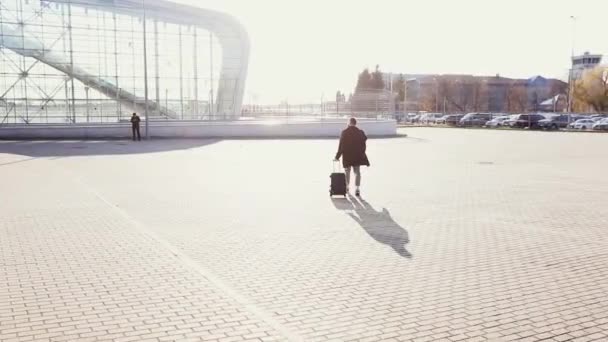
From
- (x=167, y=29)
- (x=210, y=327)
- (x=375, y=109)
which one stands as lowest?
(x=210, y=327)

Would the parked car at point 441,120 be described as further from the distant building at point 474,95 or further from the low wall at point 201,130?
the low wall at point 201,130

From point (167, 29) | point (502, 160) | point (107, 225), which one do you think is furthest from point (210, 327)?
point (167, 29)

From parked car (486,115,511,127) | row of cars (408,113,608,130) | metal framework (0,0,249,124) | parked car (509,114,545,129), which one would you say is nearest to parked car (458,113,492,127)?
row of cars (408,113,608,130)

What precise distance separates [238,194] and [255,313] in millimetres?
6861

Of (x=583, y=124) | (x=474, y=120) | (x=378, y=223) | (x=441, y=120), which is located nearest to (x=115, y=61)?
(x=378, y=223)

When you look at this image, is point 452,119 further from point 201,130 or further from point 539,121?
point 201,130

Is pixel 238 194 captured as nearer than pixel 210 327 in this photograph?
No

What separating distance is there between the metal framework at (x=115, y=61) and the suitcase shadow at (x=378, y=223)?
83.1ft

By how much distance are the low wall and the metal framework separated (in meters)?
3.71

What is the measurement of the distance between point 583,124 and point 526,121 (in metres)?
4.83

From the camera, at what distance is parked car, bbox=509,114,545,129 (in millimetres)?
50062

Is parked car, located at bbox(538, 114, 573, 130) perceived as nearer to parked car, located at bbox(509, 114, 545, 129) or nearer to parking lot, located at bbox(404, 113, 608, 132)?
parking lot, located at bbox(404, 113, 608, 132)

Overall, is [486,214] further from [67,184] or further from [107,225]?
[67,184]

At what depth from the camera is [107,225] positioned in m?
8.41
